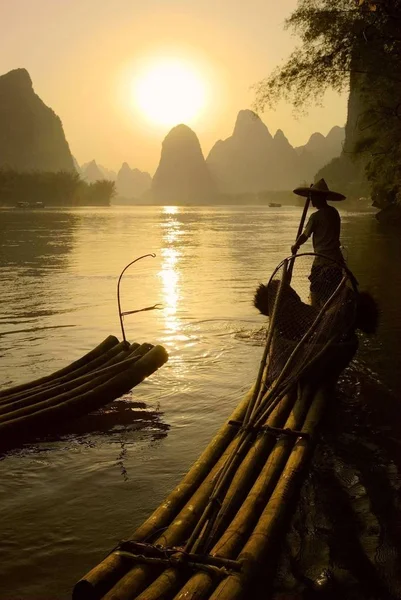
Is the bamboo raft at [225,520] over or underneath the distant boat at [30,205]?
underneath

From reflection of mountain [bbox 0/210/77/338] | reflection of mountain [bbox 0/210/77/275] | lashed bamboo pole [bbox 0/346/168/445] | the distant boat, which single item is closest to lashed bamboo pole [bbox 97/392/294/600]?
lashed bamboo pole [bbox 0/346/168/445]

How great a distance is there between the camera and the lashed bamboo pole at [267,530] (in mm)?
3436

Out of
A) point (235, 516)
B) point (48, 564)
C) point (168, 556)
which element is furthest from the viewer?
point (48, 564)

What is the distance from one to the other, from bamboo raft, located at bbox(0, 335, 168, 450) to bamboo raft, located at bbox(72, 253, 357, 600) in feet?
6.14

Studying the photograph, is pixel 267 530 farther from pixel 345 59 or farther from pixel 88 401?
pixel 345 59

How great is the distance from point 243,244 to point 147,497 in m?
33.7

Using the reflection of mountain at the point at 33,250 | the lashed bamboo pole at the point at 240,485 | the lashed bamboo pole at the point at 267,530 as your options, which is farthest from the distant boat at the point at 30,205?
the lashed bamboo pole at the point at 267,530

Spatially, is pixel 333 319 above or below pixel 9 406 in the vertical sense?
above

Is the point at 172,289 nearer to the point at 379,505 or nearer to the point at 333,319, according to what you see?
the point at 333,319

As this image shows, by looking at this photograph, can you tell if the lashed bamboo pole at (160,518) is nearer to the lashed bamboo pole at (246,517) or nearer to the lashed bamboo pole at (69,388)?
the lashed bamboo pole at (246,517)

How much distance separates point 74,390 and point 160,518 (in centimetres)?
316

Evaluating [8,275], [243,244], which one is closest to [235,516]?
[8,275]

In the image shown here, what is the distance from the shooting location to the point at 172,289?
1927 cm

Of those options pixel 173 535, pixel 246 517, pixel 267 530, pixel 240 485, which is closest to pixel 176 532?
pixel 173 535
